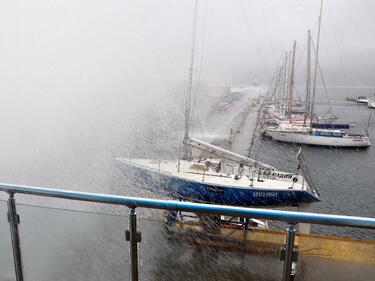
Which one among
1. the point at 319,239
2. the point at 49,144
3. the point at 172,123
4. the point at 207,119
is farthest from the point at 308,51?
the point at 319,239

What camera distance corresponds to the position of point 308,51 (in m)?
36.5

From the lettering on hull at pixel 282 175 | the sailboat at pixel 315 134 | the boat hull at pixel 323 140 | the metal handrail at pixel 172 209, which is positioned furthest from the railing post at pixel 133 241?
the boat hull at pixel 323 140

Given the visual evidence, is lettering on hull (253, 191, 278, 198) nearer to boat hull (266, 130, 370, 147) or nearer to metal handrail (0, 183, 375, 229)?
metal handrail (0, 183, 375, 229)

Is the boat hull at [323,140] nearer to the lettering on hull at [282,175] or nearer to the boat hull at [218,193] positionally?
the lettering on hull at [282,175]

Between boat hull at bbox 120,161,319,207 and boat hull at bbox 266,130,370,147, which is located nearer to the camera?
boat hull at bbox 120,161,319,207

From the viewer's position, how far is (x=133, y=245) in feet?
5.31

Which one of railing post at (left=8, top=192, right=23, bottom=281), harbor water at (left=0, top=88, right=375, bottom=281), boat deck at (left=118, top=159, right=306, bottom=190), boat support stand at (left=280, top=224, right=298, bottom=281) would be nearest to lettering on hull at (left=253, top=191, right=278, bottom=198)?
boat deck at (left=118, top=159, right=306, bottom=190)

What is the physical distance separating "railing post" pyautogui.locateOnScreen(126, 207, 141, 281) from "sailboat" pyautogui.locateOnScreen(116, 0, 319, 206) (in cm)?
1300

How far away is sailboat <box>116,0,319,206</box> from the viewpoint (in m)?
14.7

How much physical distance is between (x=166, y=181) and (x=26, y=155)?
609 cm

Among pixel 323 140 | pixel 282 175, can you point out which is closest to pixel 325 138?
pixel 323 140

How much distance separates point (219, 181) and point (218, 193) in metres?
0.51

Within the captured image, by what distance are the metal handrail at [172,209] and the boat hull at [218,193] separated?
13.0 metres

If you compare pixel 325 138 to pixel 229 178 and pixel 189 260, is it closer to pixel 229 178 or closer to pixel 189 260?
pixel 229 178
